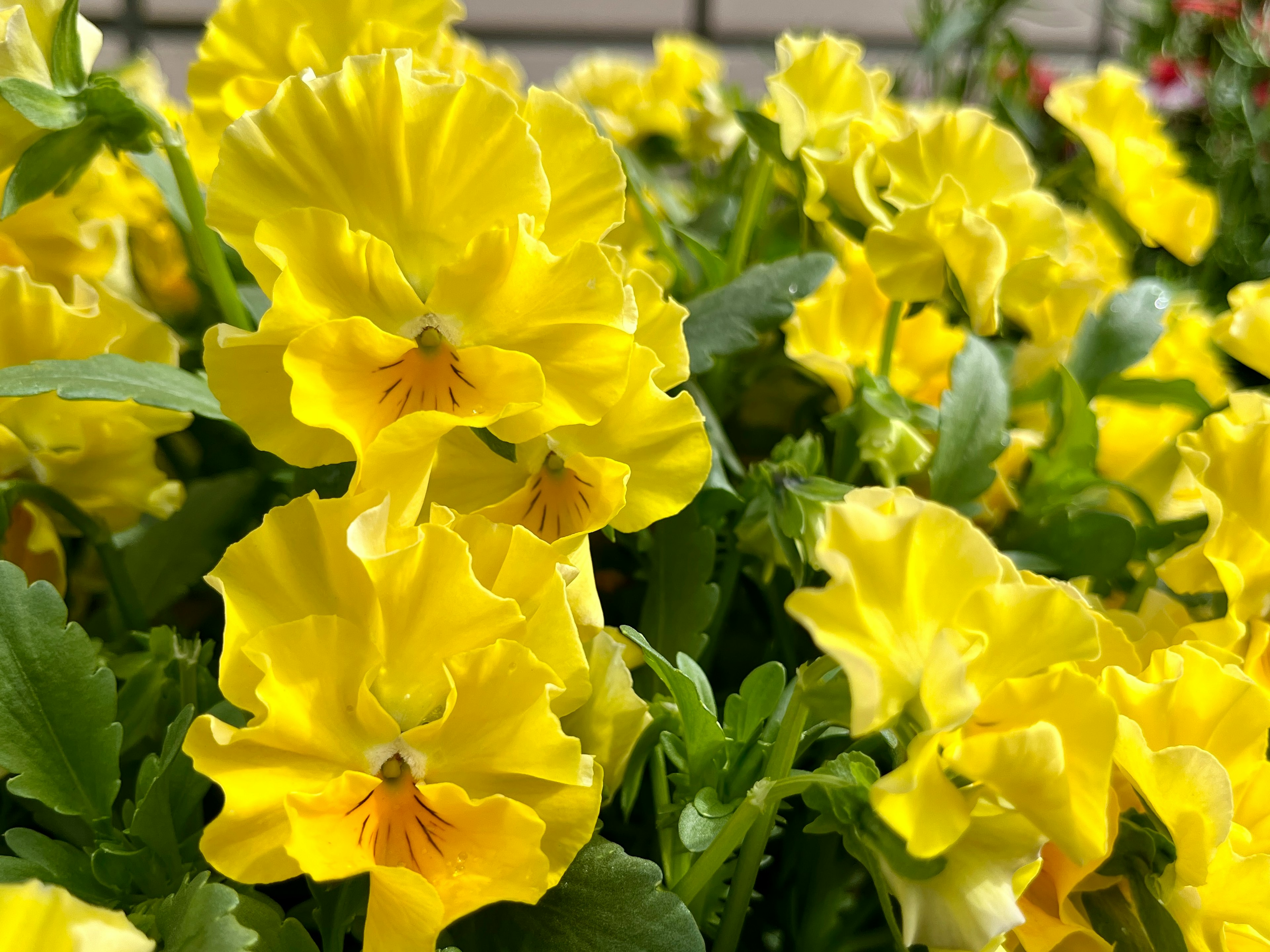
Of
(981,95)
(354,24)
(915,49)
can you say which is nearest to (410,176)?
(354,24)

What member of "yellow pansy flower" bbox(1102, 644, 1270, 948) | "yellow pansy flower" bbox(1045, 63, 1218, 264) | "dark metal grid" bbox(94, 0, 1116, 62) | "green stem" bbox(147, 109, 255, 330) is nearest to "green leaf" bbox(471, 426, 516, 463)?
"green stem" bbox(147, 109, 255, 330)

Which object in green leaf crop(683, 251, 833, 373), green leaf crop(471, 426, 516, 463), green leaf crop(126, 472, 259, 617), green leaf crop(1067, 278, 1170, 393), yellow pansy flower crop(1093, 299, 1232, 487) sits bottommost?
green leaf crop(126, 472, 259, 617)

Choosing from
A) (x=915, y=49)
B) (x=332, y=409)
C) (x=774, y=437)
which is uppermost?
(x=332, y=409)

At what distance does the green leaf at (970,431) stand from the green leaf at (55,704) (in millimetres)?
334

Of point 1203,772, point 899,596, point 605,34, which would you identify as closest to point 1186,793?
point 1203,772

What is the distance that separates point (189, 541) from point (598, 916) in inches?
10.4

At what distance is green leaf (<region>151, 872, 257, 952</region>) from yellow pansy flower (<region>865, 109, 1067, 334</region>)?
343 millimetres

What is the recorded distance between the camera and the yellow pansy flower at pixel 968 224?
452 mm

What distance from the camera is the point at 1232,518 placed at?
0.42 metres

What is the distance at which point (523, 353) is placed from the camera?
34 centimetres

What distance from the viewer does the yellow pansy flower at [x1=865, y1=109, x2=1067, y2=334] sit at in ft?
1.48

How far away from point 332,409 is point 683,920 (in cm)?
18

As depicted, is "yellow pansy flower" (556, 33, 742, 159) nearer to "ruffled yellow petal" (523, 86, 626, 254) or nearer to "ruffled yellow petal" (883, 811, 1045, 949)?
"ruffled yellow petal" (523, 86, 626, 254)

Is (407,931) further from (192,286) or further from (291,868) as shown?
(192,286)
